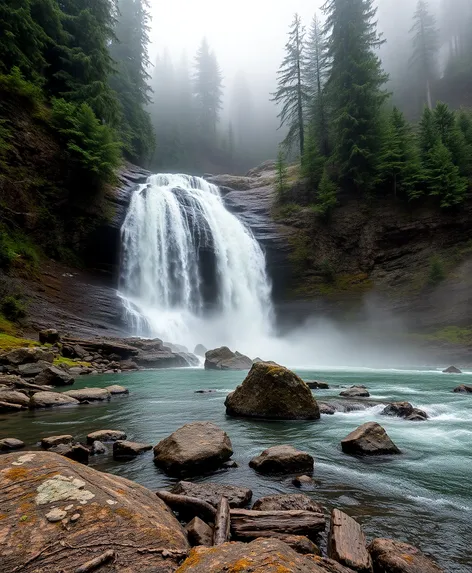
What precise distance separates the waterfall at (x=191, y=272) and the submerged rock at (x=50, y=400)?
1752 centimetres

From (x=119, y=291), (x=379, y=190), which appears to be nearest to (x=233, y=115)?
(x=379, y=190)

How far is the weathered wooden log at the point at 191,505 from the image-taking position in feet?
11.4

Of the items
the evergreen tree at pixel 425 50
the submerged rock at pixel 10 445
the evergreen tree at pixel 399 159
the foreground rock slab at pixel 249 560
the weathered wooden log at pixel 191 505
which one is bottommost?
the weathered wooden log at pixel 191 505

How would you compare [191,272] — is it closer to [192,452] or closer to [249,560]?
[192,452]

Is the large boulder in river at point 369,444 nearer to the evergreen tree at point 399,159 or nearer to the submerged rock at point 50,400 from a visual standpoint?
the submerged rock at point 50,400

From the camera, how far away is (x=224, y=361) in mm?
20484

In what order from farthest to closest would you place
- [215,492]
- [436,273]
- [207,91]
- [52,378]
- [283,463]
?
[207,91]
[436,273]
[52,378]
[283,463]
[215,492]

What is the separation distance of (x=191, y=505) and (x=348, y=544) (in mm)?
1543

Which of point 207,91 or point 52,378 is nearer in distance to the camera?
point 52,378

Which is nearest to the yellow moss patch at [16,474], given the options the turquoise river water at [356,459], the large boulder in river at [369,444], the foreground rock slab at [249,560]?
the foreground rock slab at [249,560]

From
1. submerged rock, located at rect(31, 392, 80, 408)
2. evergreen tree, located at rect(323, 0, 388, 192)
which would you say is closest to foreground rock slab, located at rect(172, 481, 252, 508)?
submerged rock, located at rect(31, 392, 80, 408)

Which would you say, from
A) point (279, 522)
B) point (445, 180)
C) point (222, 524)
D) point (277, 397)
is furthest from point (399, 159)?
point (222, 524)

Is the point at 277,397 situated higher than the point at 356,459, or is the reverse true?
the point at 277,397

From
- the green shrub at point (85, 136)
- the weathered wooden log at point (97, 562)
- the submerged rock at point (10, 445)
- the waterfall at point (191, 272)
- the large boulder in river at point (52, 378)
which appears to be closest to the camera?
the weathered wooden log at point (97, 562)
